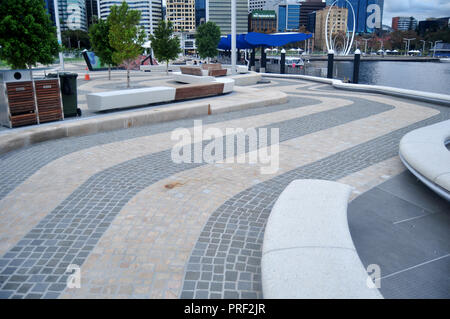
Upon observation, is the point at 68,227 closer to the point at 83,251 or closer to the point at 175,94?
the point at 83,251

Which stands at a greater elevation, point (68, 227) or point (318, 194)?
point (318, 194)

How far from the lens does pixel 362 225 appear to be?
198 inches

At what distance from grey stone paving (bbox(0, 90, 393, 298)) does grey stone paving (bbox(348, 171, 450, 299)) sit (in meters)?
1.28

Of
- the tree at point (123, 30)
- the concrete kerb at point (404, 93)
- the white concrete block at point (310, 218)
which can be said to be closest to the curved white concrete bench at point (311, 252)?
the white concrete block at point (310, 218)

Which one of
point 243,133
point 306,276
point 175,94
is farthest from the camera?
point 175,94

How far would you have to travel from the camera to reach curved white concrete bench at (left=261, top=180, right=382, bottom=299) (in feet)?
9.70

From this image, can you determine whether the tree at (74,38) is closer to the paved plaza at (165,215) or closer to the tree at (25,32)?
the tree at (25,32)

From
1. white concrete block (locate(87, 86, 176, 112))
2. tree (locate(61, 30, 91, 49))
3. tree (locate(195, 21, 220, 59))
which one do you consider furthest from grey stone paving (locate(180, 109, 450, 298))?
tree (locate(61, 30, 91, 49))

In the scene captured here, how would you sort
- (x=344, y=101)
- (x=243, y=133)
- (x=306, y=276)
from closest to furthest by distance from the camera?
1. (x=306, y=276)
2. (x=243, y=133)
3. (x=344, y=101)

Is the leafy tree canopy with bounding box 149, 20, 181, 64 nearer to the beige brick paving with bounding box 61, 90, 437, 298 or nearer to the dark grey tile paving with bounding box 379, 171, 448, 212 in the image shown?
the beige brick paving with bounding box 61, 90, 437, 298

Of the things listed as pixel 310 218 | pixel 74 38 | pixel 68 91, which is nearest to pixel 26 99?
pixel 68 91

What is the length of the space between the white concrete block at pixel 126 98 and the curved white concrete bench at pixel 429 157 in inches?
341

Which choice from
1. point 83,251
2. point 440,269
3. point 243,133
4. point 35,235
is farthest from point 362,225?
point 243,133
